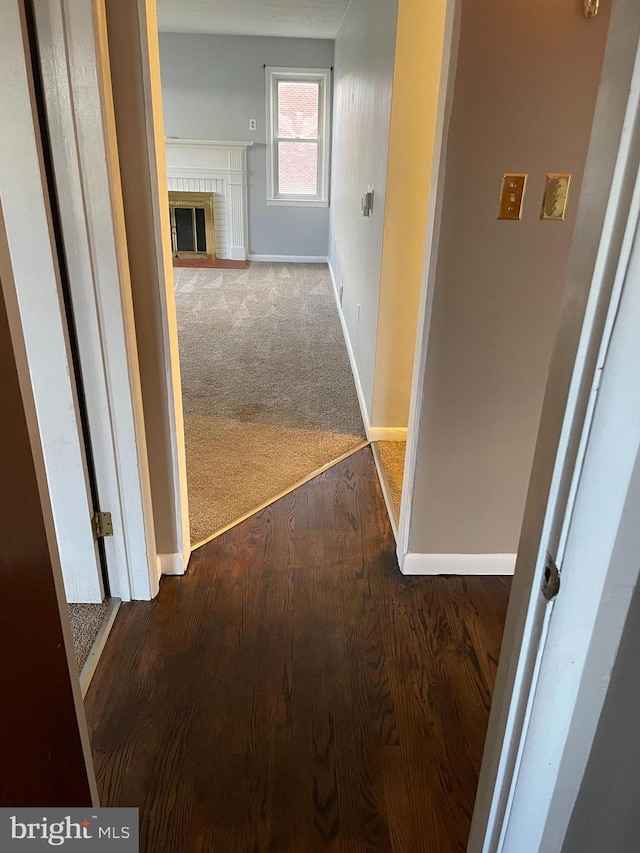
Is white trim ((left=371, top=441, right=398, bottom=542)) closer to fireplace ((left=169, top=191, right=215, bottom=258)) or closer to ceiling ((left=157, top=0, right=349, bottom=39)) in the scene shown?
ceiling ((left=157, top=0, right=349, bottom=39))

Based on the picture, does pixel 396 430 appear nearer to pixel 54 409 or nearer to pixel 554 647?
pixel 54 409

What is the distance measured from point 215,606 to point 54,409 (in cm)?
78

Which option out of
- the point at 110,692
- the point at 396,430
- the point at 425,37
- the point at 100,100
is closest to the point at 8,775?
the point at 110,692

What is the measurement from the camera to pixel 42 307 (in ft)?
5.09

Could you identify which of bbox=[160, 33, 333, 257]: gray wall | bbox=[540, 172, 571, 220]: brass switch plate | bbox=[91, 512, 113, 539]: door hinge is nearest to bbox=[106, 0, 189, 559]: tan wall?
bbox=[91, 512, 113, 539]: door hinge

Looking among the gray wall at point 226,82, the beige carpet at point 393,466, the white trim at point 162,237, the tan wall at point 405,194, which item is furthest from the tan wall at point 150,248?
the gray wall at point 226,82

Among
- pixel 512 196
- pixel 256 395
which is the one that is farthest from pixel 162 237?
pixel 256 395

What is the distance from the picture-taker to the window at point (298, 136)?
22.3 feet

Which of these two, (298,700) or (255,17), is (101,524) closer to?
(298,700)

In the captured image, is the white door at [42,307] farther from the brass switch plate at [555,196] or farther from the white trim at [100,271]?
the brass switch plate at [555,196]

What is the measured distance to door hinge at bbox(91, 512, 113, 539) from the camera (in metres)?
1.83

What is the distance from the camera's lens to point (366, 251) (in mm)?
3400

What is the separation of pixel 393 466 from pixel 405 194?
1.20 metres

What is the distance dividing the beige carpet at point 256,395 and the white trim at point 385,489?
14cm
